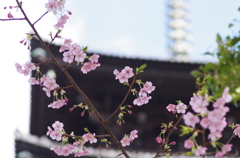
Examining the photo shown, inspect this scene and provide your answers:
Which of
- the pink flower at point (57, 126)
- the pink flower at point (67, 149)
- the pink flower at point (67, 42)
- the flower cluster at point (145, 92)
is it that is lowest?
the pink flower at point (67, 149)

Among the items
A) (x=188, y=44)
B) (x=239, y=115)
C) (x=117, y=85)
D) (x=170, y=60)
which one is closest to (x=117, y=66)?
(x=117, y=85)

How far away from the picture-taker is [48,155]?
919cm

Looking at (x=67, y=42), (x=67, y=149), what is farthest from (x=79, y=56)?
(x=67, y=149)

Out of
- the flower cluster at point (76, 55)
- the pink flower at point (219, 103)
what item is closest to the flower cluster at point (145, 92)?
the flower cluster at point (76, 55)

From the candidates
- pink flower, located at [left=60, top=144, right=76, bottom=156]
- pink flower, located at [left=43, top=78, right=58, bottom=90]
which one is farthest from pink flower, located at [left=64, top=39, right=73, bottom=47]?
pink flower, located at [left=60, top=144, right=76, bottom=156]

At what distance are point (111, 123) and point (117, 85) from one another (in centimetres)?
109

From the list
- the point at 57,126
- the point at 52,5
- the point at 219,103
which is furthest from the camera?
the point at 57,126

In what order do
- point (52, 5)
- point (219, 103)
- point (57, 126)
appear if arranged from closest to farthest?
point (219, 103)
point (52, 5)
point (57, 126)

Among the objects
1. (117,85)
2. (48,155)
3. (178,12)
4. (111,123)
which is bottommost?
(48,155)

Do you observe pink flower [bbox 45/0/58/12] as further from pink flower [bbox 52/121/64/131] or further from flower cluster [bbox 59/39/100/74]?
pink flower [bbox 52/121/64/131]

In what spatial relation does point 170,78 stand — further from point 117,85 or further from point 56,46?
point 56,46

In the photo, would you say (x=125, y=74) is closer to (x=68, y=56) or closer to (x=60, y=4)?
(x=68, y=56)

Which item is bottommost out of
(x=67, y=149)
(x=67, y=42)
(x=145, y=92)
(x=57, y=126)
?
(x=67, y=149)

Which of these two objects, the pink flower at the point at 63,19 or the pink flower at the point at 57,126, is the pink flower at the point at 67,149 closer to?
the pink flower at the point at 57,126
